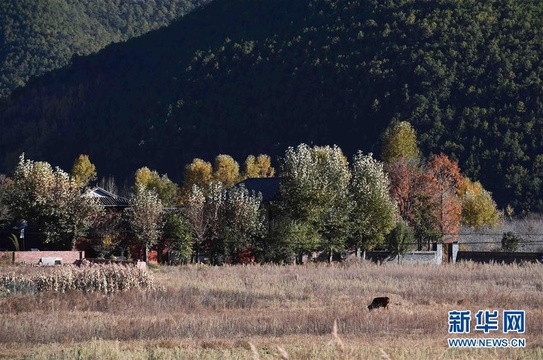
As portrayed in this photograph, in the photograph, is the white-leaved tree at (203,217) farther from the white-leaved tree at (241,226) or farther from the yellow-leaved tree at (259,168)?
the yellow-leaved tree at (259,168)

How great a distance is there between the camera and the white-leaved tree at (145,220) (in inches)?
2056

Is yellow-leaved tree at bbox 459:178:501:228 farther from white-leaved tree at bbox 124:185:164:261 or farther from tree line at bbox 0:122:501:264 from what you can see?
white-leaved tree at bbox 124:185:164:261

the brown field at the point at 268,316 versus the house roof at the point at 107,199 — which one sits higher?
the house roof at the point at 107,199

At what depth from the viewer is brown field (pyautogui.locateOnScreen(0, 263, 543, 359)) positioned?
60.3ft

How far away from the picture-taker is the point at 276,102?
400ft

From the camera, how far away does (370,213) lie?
54.0m

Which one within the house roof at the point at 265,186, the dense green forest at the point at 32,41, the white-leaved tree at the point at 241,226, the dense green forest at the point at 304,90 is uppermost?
the dense green forest at the point at 32,41

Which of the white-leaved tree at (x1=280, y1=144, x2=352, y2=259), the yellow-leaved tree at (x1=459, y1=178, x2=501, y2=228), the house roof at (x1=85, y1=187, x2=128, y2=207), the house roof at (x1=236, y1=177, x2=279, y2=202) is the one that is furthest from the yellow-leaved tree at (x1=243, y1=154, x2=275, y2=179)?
the white-leaved tree at (x1=280, y1=144, x2=352, y2=259)

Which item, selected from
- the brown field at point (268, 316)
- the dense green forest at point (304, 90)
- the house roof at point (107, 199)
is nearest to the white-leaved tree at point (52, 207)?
the house roof at point (107, 199)

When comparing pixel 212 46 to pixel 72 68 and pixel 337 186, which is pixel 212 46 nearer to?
pixel 72 68

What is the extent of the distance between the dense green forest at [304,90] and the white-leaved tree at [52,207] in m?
45.9

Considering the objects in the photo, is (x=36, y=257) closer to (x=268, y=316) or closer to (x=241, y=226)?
(x=241, y=226)

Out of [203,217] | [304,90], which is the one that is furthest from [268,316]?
[304,90]

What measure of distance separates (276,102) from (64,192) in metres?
69.7
